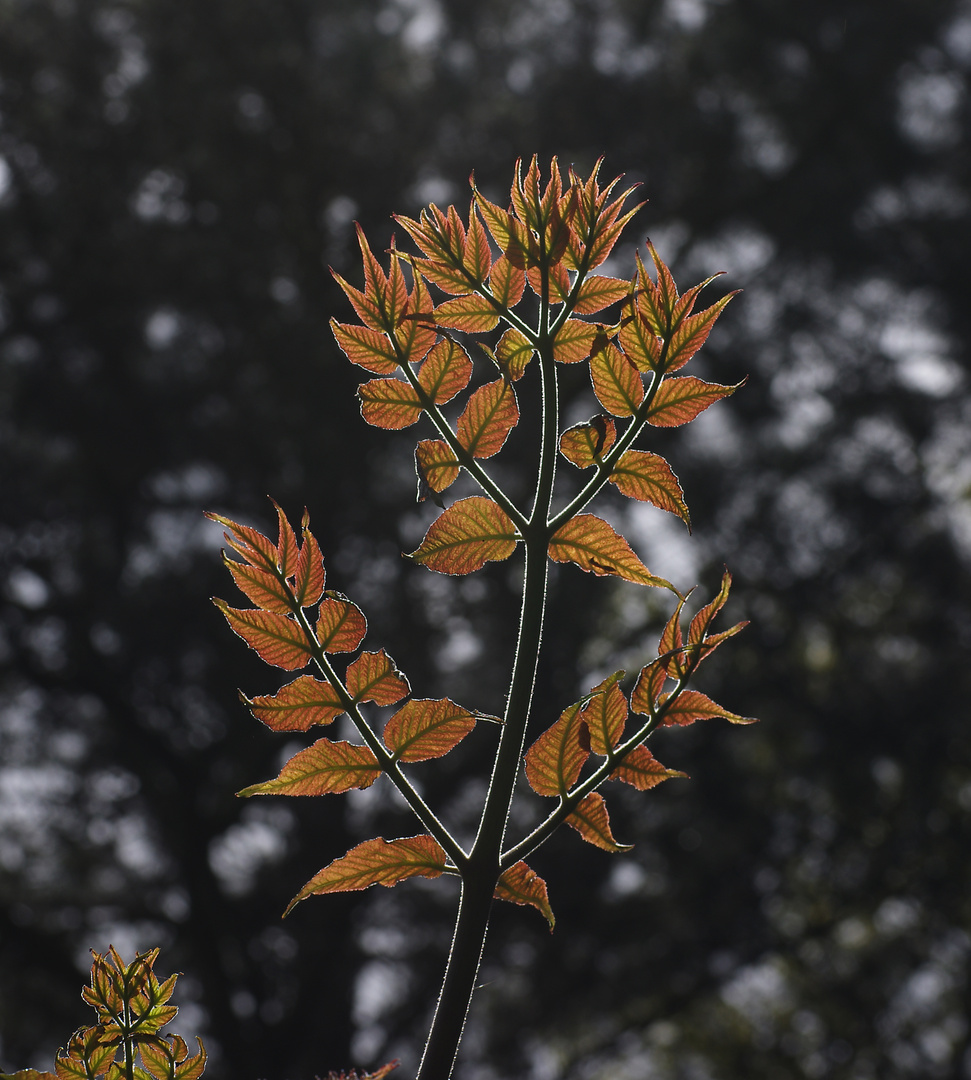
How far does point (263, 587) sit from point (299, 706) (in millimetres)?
60

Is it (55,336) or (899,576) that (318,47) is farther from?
(899,576)

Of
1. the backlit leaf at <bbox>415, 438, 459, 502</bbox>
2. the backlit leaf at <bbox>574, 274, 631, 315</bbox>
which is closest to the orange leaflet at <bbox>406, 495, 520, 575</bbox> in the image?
the backlit leaf at <bbox>415, 438, 459, 502</bbox>

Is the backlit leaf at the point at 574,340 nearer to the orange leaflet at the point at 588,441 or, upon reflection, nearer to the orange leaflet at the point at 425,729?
the orange leaflet at the point at 588,441

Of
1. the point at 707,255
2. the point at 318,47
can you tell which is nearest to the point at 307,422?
the point at 318,47

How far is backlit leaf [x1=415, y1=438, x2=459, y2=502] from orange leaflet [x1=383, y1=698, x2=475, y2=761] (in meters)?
0.10

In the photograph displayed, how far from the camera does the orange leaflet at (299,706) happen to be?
1.34ft

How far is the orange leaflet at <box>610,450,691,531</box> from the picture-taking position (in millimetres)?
425

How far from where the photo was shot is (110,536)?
4.75 metres

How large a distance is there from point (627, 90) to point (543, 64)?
57 cm

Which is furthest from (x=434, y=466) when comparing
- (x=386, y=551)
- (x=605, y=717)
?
(x=386, y=551)

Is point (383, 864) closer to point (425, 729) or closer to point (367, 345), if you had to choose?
point (425, 729)

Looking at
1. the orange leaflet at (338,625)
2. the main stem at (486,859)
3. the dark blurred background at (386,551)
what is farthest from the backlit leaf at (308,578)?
the dark blurred background at (386,551)

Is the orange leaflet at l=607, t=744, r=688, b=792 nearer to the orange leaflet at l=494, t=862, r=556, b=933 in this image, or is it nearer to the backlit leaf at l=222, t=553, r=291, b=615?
the orange leaflet at l=494, t=862, r=556, b=933

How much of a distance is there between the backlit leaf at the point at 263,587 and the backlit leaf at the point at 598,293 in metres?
0.21
